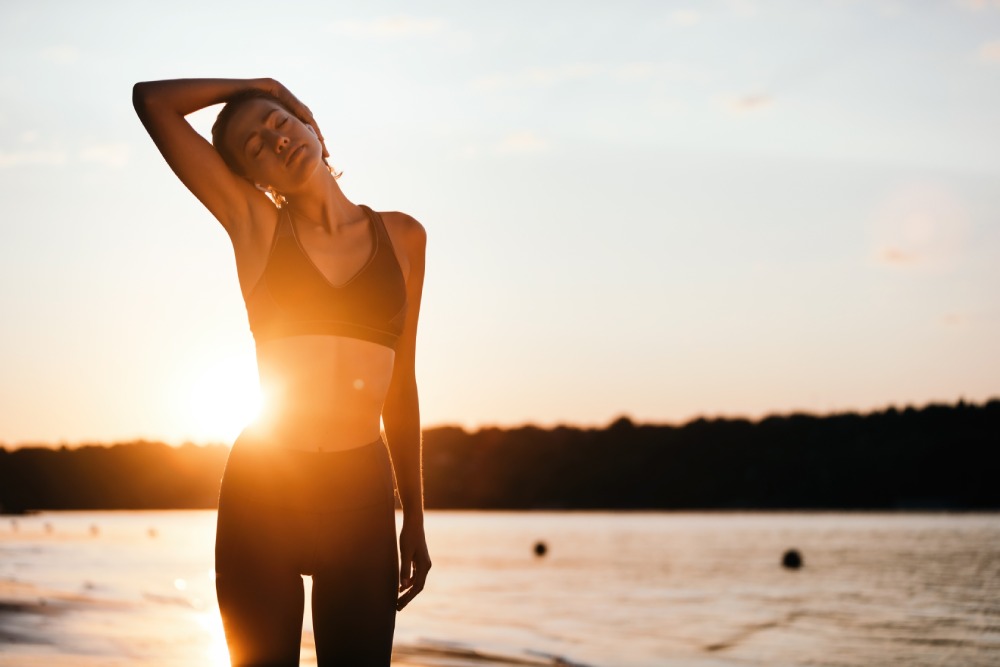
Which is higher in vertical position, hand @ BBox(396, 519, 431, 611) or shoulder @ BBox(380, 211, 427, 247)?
shoulder @ BBox(380, 211, 427, 247)

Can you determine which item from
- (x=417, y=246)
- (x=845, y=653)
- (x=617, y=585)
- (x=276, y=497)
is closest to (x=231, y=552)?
(x=276, y=497)

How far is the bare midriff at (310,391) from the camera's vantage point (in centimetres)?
324

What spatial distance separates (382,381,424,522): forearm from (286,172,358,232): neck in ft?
1.81

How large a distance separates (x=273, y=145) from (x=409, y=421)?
3.03 ft

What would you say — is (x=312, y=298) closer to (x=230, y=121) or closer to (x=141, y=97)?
(x=230, y=121)

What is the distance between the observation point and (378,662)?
3.28 meters

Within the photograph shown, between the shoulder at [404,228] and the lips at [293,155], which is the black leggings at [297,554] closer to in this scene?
the shoulder at [404,228]

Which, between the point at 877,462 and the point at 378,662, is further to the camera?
the point at 877,462

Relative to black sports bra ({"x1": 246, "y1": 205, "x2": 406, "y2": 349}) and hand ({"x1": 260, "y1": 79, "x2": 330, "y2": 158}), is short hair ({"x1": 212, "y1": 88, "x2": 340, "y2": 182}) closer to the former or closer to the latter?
hand ({"x1": 260, "y1": 79, "x2": 330, "y2": 158})

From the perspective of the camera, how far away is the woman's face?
331 centimetres

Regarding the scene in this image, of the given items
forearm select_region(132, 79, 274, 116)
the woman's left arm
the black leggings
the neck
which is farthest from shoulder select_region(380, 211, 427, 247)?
the black leggings

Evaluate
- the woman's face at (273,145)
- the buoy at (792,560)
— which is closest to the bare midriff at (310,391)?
the woman's face at (273,145)

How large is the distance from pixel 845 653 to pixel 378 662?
90.2 feet

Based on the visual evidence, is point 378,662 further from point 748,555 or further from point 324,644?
point 748,555
